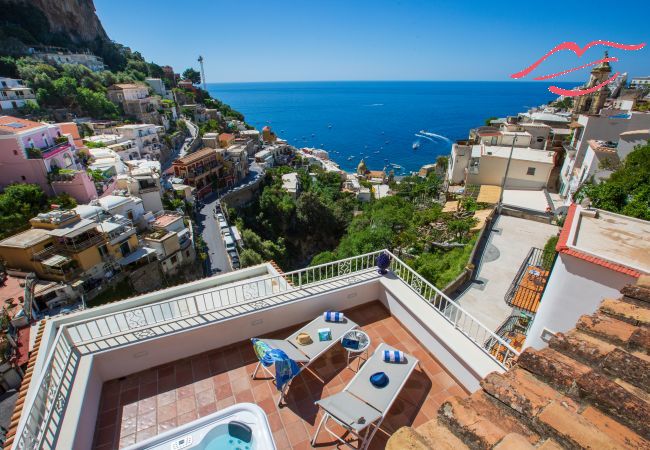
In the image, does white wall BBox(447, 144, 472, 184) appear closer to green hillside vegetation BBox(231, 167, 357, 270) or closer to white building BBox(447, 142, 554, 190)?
white building BBox(447, 142, 554, 190)

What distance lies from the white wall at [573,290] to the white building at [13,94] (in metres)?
53.1

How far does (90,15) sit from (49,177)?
2623 inches

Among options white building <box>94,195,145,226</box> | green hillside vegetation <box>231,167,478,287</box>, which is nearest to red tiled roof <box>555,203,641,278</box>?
green hillside vegetation <box>231,167,478,287</box>

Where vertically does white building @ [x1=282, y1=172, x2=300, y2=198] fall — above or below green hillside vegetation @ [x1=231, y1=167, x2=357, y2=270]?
above

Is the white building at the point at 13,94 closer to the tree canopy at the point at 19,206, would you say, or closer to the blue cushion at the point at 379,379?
the tree canopy at the point at 19,206

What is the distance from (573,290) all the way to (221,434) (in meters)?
6.29

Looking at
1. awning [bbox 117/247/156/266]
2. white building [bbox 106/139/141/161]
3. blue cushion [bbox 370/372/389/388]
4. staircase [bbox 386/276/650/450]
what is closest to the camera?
staircase [bbox 386/276/650/450]

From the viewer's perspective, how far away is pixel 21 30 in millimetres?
49594

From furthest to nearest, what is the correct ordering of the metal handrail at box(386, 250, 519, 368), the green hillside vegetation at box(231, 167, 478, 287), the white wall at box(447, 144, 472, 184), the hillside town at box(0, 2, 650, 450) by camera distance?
the white wall at box(447, 144, 472, 184), the green hillside vegetation at box(231, 167, 478, 287), the metal handrail at box(386, 250, 519, 368), the hillside town at box(0, 2, 650, 450)

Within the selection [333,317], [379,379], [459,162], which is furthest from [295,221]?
[379,379]

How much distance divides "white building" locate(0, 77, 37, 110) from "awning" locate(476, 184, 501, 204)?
5113cm

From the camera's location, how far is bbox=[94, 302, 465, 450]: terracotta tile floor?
403 centimetres

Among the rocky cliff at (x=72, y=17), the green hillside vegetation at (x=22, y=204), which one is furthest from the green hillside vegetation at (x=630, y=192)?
the rocky cliff at (x=72, y=17)

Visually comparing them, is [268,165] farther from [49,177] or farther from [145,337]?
[145,337]
